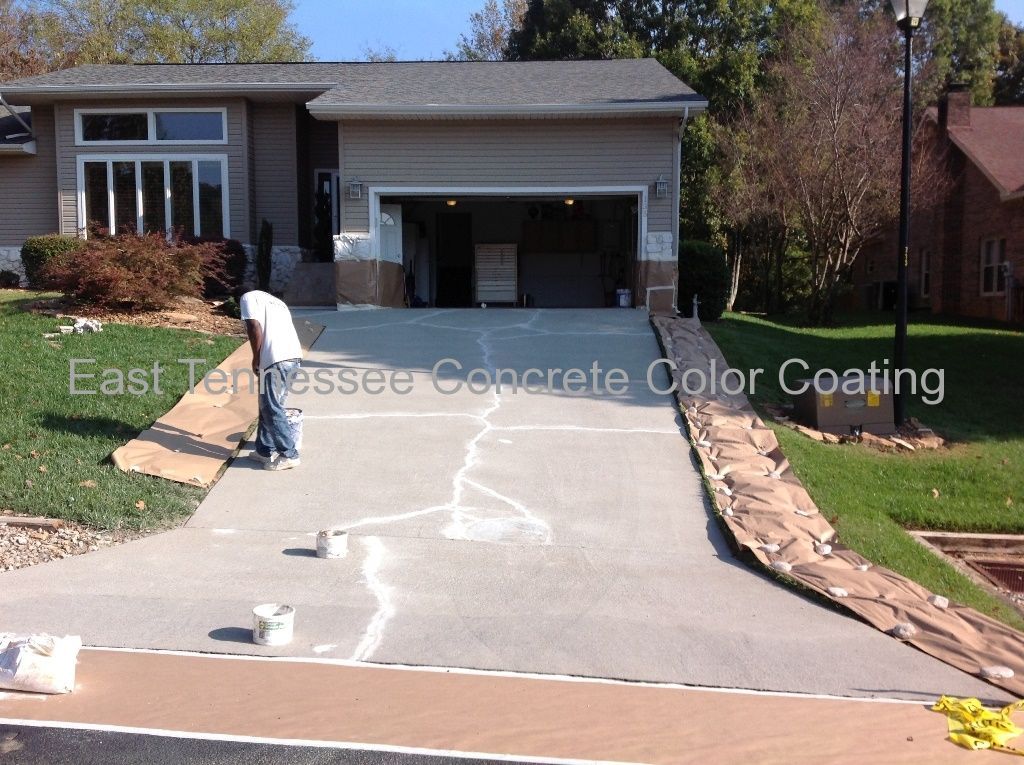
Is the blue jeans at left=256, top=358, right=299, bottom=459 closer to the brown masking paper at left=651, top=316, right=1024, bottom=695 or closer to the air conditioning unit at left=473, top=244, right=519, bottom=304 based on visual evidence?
the brown masking paper at left=651, top=316, right=1024, bottom=695

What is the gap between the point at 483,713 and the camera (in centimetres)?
457

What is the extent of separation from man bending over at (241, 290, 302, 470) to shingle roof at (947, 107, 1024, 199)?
18230 mm

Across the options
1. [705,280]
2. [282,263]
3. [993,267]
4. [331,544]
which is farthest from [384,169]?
[993,267]

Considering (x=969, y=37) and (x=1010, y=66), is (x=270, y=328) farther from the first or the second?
(x=1010, y=66)

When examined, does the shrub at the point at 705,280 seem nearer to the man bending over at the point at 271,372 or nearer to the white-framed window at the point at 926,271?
the man bending over at the point at 271,372

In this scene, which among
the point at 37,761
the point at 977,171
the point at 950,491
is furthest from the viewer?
the point at 977,171

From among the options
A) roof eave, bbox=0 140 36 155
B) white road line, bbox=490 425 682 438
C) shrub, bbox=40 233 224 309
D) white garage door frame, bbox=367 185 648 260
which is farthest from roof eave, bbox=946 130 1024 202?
roof eave, bbox=0 140 36 155

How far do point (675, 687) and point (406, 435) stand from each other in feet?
17.6

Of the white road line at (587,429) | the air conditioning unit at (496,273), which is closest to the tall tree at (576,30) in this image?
the air conditioning unit at (496,273)

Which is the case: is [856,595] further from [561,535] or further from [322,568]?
[322,568]

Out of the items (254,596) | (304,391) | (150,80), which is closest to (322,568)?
(254,596)

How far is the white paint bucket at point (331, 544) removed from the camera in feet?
22.4

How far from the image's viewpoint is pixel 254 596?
6.12 metres

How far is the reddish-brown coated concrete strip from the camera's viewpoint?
4246mm
